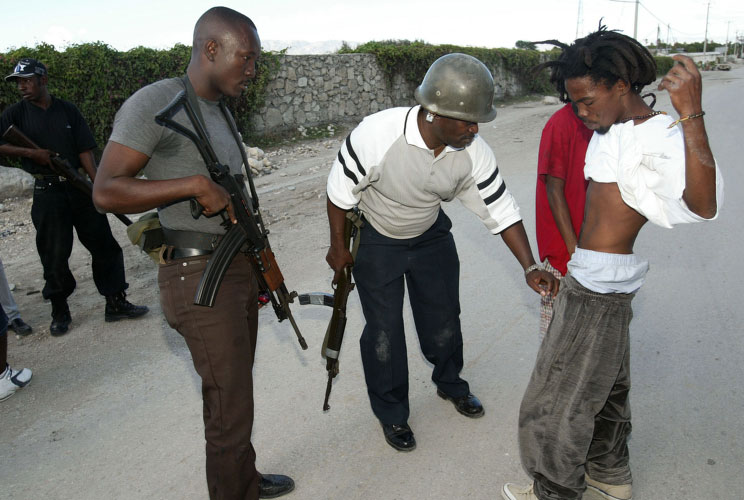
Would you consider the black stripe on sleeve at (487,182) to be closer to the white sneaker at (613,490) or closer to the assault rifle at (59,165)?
the white sneaker at (613,490)

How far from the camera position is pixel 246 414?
226cm

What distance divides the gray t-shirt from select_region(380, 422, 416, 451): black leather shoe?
139 cm

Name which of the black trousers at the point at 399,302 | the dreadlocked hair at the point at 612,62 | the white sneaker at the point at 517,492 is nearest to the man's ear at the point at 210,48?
the black trousers at the point at 399,302

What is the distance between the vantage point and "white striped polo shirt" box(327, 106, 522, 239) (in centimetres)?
260

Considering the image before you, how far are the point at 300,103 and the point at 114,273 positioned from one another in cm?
1020

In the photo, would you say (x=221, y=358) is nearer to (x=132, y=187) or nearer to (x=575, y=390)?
(x=132, y=187)

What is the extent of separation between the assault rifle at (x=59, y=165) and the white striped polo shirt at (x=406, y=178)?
2.24 metres

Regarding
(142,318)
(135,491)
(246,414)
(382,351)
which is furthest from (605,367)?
(142,318)

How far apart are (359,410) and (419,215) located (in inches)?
48.3

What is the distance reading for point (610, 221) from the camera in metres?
2.08

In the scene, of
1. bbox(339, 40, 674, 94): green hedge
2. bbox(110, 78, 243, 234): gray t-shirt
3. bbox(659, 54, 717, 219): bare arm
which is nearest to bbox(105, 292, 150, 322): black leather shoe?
bbox(110, 78, 243, 234): gray t-shirt

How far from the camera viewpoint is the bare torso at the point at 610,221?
2.05m

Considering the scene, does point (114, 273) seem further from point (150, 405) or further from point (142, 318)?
point (150, 405)

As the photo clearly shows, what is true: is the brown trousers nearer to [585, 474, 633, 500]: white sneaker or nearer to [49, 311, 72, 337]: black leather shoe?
[585, 474, 633, 500]: white sneaker
